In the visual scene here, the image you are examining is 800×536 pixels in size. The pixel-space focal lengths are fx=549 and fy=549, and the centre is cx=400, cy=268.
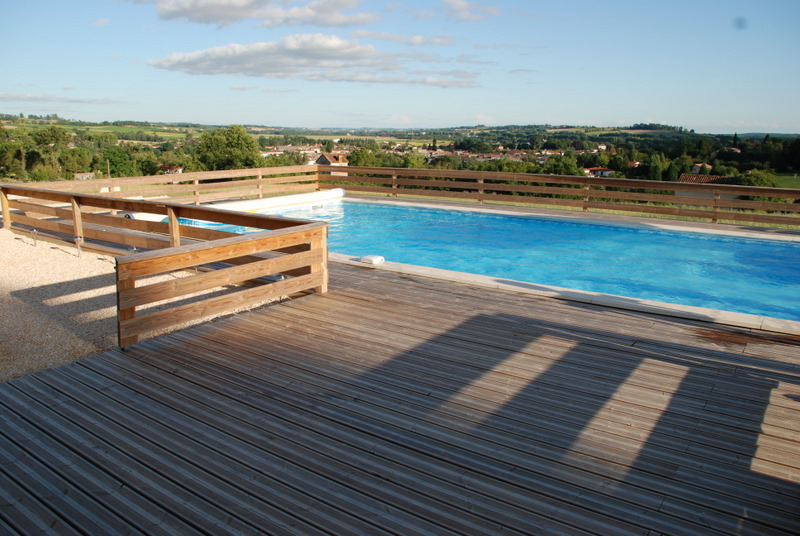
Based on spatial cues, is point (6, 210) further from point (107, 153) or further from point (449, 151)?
point (107, 153)

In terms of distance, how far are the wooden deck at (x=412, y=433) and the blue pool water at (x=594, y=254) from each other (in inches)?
150

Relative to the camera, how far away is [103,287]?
222 inches

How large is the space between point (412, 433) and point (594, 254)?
7436mm

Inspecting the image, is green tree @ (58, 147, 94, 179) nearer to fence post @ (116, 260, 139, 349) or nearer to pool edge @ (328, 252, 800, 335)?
pool edge @ (328, 252, 800, 335)

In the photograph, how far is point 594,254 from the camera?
9.29 metres

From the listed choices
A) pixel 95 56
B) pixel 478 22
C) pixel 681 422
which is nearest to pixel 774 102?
pixel 478 22

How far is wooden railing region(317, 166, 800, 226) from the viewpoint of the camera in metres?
9.38

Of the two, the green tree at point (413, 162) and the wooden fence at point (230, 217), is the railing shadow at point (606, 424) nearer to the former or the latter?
the wooden fence at point (230, 217)

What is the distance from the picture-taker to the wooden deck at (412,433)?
80.9 inches

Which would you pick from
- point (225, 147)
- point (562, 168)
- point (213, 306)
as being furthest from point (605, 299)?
point (225, 147)

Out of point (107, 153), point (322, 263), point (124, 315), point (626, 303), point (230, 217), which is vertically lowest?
point (626, 303)

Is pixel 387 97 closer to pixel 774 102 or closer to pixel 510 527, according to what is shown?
pixel 774 102

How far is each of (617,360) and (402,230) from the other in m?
7.87

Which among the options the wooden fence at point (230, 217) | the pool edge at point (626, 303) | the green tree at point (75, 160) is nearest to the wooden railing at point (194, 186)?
the wooden fence at point (230, 217)
